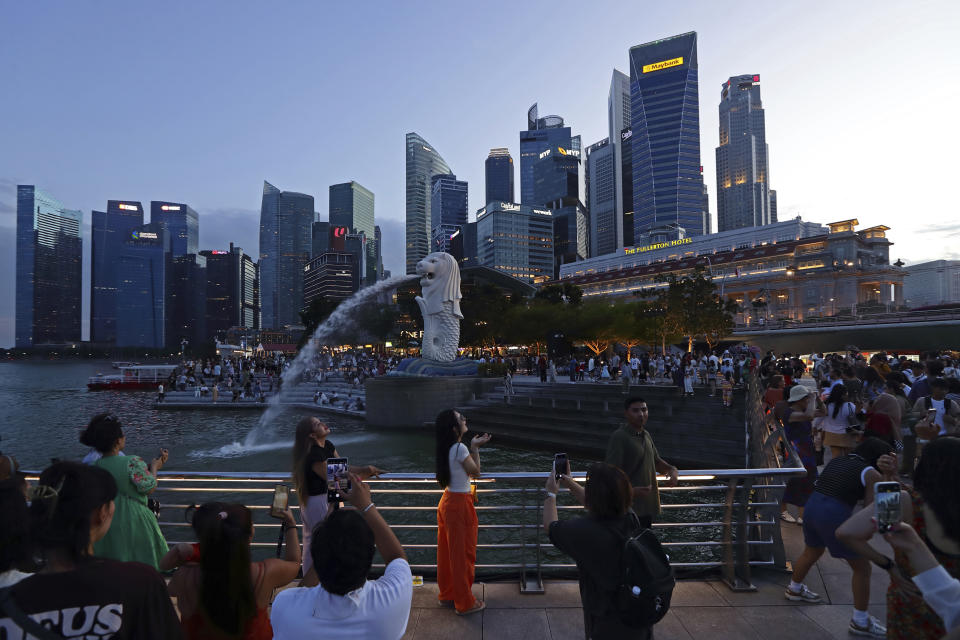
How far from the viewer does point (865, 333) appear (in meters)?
49.2

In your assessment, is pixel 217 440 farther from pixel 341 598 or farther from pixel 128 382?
pixel 128 382

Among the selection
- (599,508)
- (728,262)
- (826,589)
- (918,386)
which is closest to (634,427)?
(599,508)

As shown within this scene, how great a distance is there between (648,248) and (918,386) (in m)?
119

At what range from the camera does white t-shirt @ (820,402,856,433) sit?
6.39 metres

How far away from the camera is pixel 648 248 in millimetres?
122562

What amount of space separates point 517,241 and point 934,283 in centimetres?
13605

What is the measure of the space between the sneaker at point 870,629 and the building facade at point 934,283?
17490 centimetres

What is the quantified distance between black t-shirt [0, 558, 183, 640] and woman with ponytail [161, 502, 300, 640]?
0.83 ft

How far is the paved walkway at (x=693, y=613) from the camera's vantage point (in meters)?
3.82

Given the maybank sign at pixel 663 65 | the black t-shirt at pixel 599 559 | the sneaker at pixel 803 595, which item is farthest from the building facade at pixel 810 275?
the maybank sign at pixel 663 65

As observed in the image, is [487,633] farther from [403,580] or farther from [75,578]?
[75,578]

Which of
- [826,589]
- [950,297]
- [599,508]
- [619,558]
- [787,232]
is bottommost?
[826,589]

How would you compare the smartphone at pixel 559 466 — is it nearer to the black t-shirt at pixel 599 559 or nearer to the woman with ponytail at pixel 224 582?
the black t-shirt at pixel 599 559

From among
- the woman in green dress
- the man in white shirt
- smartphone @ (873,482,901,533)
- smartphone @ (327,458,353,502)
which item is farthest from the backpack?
the woman in green dress
